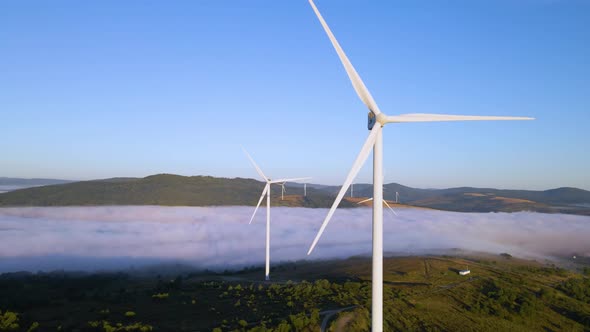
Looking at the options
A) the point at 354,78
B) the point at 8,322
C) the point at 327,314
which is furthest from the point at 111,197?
the point at 354,78

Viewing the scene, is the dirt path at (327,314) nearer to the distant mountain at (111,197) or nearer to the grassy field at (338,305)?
→ the grassy field at (338,305)

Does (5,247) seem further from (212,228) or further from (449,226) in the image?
(449,226)

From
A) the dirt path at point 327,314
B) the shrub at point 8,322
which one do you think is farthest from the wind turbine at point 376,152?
the shrub at point 8,322

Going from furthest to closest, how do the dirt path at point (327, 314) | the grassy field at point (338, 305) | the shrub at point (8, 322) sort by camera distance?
the grassy field at point (338, 305), the dirt path at point (327, 314), the shrub at point (8, 322)

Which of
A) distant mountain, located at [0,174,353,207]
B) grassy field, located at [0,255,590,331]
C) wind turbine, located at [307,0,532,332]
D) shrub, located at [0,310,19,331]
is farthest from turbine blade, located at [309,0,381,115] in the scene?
distant mountain, located at [0,174,353,207]

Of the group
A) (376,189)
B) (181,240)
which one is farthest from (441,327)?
(181,240)

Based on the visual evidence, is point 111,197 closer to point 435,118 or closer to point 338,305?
point 338,305
